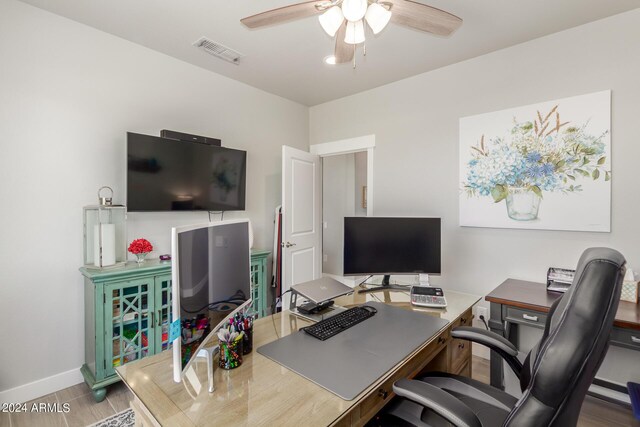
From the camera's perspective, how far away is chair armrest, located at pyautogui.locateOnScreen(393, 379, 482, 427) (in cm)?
88

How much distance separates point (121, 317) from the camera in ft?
6.98

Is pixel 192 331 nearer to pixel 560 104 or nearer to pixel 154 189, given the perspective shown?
pixel 154 189

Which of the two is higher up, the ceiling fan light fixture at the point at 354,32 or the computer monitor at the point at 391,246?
the ceiling fan light fixture at the point at 354,32

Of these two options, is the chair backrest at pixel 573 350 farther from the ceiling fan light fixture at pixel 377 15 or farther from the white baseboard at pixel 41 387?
the white baseboard at pixel 41 387

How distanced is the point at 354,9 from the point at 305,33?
1.12m

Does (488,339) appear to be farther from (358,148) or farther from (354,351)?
(358,148)

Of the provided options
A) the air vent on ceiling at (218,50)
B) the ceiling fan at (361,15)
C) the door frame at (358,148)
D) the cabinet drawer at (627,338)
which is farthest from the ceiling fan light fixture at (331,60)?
the cabinet drawer at (627,338)

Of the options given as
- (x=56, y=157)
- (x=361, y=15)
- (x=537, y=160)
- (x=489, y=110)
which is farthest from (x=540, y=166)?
(x=56, y=157)

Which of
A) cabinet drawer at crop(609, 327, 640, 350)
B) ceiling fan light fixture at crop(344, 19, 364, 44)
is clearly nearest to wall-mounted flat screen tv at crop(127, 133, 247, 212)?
ceiling fan light fixture at crop(344, 19, 364, 44)

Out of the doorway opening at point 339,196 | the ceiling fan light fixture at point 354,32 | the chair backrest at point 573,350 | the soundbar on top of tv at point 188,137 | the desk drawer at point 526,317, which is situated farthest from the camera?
the doorway opening at point 339,196

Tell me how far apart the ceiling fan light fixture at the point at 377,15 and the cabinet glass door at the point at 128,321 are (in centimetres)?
219

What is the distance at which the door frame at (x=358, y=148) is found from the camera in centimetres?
342

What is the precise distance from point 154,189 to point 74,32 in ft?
3.99

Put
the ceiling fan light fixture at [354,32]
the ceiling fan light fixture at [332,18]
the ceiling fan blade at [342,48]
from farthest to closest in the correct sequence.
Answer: the ceiling fan blade at [342,48] < the ceiling fan light fixture at [354,32] < the ceiling fan light fixture at [332,18]
